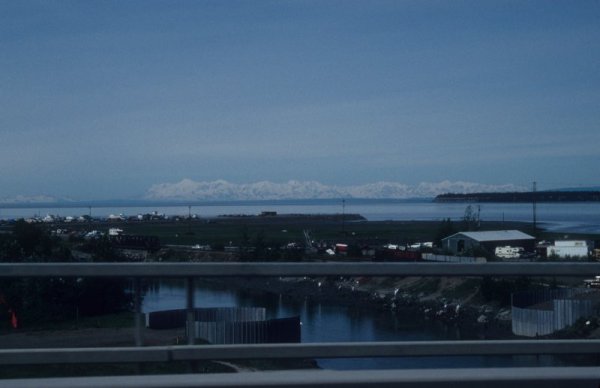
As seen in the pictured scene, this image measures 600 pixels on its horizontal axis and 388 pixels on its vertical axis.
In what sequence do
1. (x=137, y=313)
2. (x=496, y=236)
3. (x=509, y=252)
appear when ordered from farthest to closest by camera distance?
(x=496, y=236) < (x=509, y=252) < (x=137, y=313)

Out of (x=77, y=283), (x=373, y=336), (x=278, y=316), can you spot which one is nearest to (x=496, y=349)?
(x=373, y=336)

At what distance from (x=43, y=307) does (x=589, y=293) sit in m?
4.76

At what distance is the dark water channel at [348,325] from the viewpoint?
22.6ft

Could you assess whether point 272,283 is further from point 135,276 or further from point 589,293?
point 589,293

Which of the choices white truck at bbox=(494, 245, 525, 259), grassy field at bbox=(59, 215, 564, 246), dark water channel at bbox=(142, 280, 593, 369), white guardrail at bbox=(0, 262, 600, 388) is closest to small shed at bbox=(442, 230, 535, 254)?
white truck at bbox=(494, 245, 525, 259)

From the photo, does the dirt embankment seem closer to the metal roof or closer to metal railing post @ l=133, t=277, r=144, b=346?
metal railing post @ l=133, t=277, r=144, b=346

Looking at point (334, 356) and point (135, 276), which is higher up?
point (135, 276)

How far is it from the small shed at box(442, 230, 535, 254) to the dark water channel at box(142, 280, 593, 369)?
24.8 feet

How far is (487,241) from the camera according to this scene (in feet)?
53.7

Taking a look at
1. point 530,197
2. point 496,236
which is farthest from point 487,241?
point 530,197

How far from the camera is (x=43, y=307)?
7.16 meters

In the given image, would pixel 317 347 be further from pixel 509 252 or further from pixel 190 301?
pixel 509 252

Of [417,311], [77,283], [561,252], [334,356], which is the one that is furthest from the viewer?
[561,252]

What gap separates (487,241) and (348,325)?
30.5 feet
